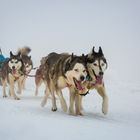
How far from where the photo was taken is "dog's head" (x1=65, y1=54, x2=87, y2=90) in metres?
8.27

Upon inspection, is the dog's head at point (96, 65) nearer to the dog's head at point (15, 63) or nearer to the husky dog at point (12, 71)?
the husky dog at point (12, 71)

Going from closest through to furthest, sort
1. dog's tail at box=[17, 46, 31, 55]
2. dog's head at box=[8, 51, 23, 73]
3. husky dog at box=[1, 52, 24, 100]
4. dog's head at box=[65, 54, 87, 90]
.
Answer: dog's head at box=[65, 54, 87, 90], husky dog at box=[1, 52, 24, 100], dog's head at box=[8, 51, 23, 73], dog's tail at box=[17, 46, 31, 55]

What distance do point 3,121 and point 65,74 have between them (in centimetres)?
165

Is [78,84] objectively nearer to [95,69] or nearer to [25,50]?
[95,69]

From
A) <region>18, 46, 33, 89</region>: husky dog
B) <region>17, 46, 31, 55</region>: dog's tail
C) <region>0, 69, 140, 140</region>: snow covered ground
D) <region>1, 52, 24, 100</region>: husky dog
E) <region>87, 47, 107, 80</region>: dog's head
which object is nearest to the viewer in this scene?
<region>0, 69, 140, 140</region>: snow covered ground

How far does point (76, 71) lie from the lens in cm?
829

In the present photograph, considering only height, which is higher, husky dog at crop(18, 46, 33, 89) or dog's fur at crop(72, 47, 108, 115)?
husky dog at crop(18, 46, 33, 89)

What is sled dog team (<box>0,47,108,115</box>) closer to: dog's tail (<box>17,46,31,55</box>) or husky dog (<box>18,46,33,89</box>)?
husky dog (<box>18,46,33,89</box>)

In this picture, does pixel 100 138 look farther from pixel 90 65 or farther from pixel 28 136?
pixel 90 65

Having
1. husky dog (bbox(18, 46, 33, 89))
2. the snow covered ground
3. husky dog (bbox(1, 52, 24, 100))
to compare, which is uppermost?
husky dog (bbox(18, 46, 33, 89))

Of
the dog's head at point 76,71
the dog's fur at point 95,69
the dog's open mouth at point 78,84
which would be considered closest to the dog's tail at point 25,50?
the dog's fur at point 95,69

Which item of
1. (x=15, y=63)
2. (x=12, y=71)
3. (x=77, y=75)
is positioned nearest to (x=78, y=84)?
(x=77, y=75)

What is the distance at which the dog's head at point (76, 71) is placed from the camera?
27.1 feet

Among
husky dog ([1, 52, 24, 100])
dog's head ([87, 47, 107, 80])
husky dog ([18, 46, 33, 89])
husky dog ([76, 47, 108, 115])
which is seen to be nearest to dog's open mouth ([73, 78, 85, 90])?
husky dog ([76, 47, 108, 115])
